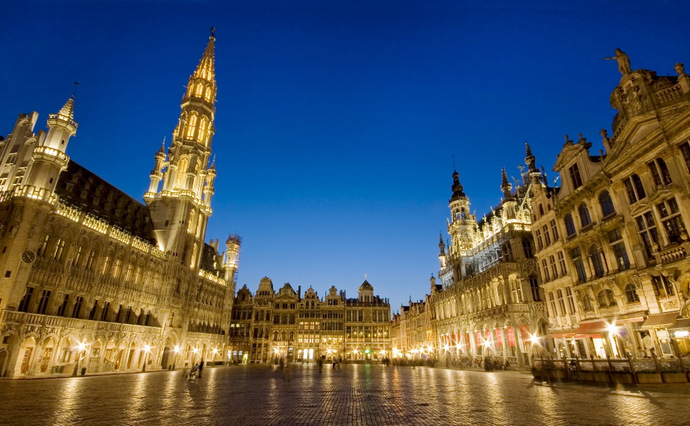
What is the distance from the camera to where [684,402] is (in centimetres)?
1184

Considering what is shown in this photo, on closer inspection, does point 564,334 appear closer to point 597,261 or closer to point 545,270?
point 545,270

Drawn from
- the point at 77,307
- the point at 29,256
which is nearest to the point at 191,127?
the point at 77,307

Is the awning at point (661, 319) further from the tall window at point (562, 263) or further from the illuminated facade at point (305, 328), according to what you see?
the illuminated facade at point (305, 328)

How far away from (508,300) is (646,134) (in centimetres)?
2453

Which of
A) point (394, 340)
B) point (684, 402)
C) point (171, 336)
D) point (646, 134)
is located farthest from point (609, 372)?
point (394, 340)

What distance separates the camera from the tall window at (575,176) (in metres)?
30.8

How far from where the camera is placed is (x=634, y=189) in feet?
80.3

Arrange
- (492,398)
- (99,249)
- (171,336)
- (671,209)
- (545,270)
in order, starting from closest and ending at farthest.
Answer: (492,398) < (671,209) < (545,270) < (99,249) < (171,336)

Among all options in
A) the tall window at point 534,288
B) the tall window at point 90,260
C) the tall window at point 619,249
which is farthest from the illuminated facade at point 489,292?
the tall window at point 90,260

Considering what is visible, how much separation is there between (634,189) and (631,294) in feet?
24.7

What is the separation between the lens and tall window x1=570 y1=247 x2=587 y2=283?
29844 mm

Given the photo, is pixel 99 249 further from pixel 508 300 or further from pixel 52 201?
pixel 508 300

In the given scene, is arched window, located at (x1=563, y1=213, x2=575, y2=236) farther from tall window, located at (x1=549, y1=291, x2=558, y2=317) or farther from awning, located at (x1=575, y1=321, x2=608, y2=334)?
awning, located at (x1=575, y1=321, x2=608, y2=334)

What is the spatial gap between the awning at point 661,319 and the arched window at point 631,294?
217 centimetres
